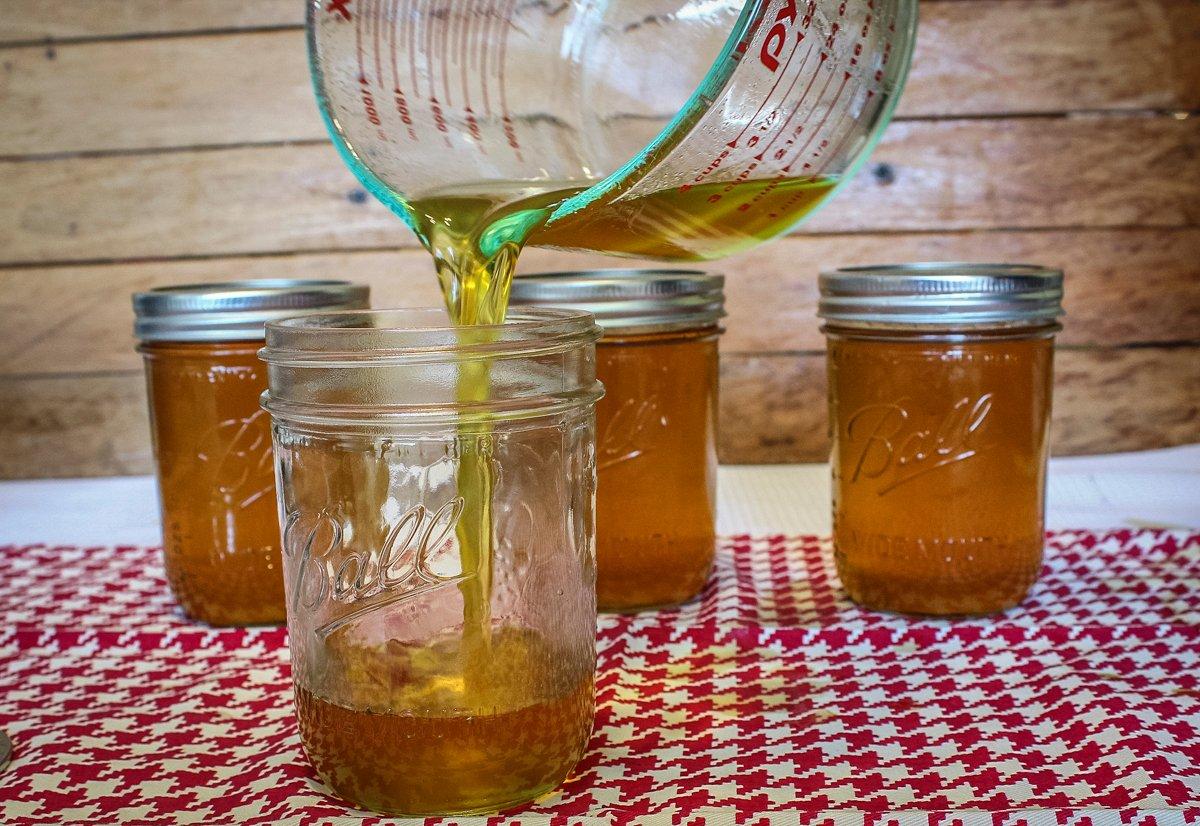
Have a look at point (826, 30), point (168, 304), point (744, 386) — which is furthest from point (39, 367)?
point (826, 30)

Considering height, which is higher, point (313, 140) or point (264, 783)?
point (313, 140)

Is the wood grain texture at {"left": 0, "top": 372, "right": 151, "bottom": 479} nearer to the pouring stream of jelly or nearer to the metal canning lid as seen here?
the metal canning lid

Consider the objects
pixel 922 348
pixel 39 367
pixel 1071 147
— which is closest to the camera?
pixel 922 348

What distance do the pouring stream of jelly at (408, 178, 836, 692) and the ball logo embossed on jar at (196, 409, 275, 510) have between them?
0.23 meters

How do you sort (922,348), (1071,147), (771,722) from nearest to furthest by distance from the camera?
(771,722), (922,348), (1071,147)

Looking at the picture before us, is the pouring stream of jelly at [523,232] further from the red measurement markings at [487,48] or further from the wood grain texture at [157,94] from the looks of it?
the wood grain texture at [157,94]

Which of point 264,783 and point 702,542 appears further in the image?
point 702,542

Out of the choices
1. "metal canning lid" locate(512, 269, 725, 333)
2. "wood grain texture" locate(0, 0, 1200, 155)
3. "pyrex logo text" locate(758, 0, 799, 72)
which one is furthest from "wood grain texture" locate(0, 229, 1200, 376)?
"pyrex logo text" locate(758, 0, 799, 72)

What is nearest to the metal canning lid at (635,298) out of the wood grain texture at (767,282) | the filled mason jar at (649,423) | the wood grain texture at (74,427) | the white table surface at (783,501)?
the filled mason jar at (649,423)

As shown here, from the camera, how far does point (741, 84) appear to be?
23.1 inches

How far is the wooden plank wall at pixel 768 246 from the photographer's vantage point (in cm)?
141

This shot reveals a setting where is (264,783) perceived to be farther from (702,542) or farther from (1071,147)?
(1071,147)

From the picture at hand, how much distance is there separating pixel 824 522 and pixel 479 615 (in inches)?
25.1

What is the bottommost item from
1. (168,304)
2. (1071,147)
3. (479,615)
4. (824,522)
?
(824,522)
